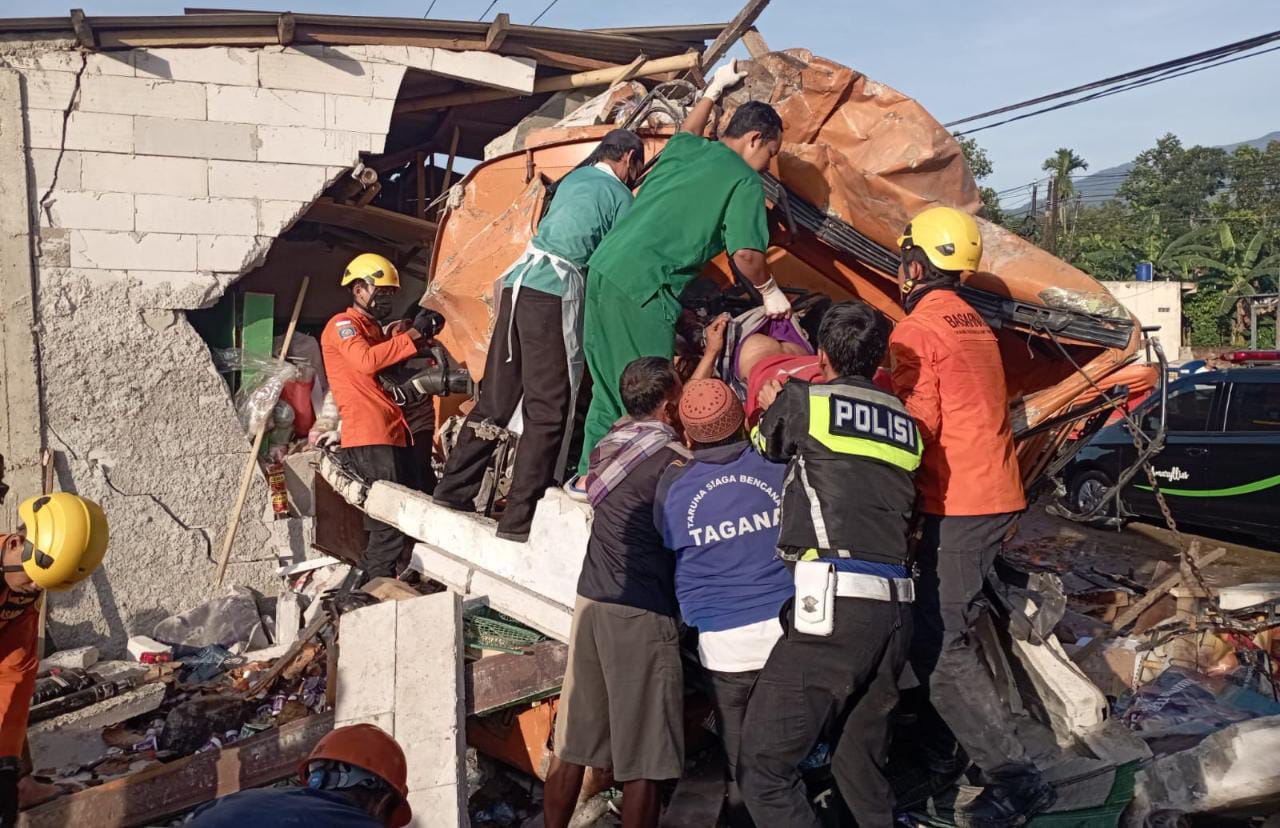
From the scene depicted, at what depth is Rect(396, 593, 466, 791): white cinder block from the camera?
3631mm

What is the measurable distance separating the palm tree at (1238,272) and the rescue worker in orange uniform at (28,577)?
25.2 metres

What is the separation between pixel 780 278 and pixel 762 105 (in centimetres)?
122

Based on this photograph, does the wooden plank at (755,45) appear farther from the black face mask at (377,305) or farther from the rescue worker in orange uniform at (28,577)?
the rescue worker in orange uniform at (28,577)

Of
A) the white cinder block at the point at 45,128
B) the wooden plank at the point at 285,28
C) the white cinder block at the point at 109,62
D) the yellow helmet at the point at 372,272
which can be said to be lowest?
the yellow helmet at the point at 372,272

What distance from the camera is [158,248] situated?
21.7 feet

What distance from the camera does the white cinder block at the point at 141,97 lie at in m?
6.40

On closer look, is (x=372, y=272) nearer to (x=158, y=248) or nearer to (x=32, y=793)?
(x=158, y=248)

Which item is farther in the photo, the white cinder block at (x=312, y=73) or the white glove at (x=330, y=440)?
the white cinder block at (x=312, y=73)

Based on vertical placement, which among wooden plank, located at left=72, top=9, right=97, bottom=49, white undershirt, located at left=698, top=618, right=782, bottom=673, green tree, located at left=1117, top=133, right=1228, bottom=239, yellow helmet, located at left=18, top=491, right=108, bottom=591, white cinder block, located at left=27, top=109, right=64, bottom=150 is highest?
green tree, located at left=1117, top=133, right=1228, bottom=239

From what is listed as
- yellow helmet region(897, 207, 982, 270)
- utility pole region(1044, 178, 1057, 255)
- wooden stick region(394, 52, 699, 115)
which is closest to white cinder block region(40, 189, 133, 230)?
wooden stick region(394, 52, 699, 115)

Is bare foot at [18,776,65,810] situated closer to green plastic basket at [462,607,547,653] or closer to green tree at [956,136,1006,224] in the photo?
green plastic basket at [462,607,547,653]

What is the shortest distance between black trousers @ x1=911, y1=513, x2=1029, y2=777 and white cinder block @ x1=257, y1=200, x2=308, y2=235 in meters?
5.07

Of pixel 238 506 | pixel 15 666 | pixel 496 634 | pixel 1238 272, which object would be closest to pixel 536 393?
pixel 496 634

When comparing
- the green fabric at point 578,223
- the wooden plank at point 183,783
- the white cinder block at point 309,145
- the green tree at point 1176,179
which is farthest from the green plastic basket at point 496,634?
the green tree at point 1176,179
